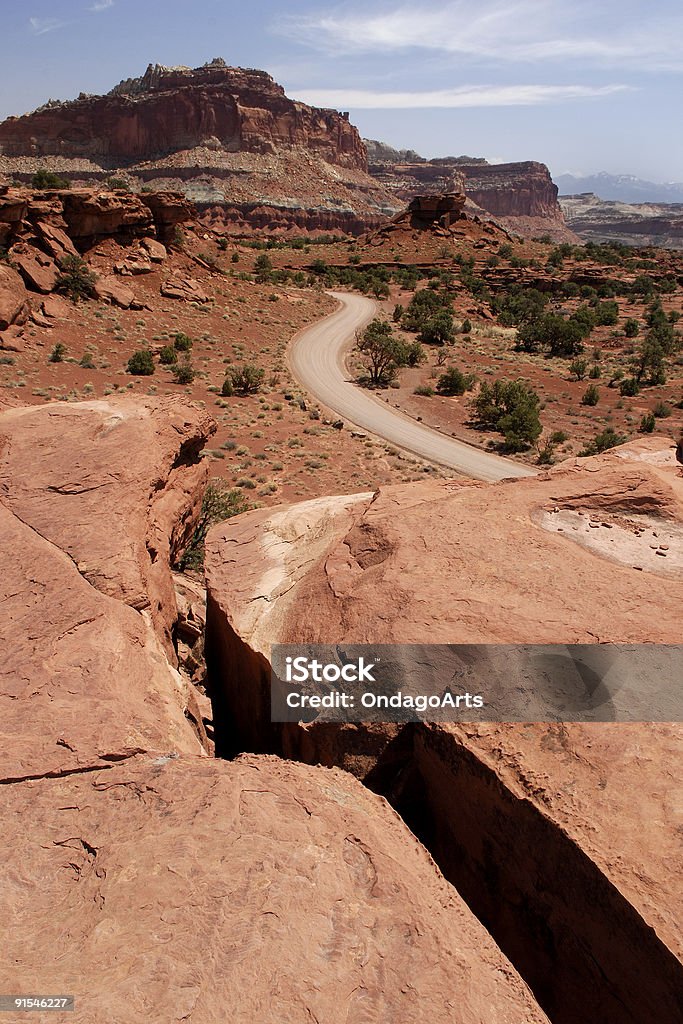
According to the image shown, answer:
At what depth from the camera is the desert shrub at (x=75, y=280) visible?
38750 millimetres

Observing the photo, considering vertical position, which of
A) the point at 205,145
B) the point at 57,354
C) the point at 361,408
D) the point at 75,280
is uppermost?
the point at 205,145

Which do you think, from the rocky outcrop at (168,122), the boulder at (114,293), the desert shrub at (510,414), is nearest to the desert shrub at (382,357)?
the desert shrub at (510,414)

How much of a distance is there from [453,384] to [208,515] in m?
27.0

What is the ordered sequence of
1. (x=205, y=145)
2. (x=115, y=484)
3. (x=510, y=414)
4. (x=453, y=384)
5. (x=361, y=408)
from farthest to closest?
(x=205, y=145) → (x=453, y=384) → (x=361, y=408) → (x=510, y=414) → (x=115, y=484)

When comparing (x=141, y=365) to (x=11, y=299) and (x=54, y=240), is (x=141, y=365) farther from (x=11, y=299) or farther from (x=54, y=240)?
(x=54, y=240)

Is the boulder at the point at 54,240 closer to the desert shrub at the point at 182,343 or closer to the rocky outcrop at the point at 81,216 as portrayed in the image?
the rocky outcrop at the point at 81,216

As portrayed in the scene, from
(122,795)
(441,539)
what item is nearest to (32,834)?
(122,795)

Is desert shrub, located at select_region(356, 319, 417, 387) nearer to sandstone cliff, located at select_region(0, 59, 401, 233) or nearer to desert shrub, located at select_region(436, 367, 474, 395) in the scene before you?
desert shrub, located at select_region(436, 367, 474, 395)

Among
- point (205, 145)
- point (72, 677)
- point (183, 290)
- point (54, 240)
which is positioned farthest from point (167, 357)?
point (205, 145)

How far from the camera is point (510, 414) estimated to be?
32375 millimetres

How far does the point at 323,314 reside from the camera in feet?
188

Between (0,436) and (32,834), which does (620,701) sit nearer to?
(32,834)

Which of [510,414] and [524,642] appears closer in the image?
[524,642]

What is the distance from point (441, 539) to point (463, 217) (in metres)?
105
